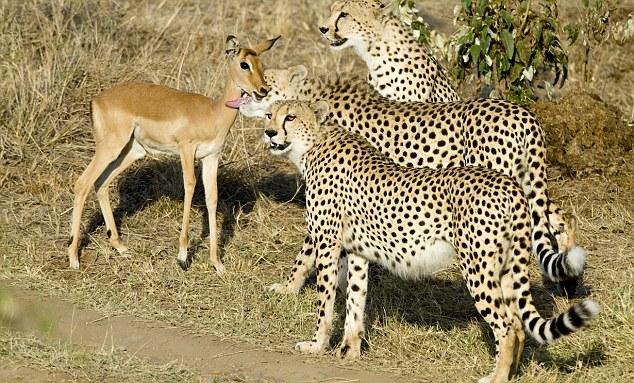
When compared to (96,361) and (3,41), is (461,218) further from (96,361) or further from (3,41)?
(3,41)

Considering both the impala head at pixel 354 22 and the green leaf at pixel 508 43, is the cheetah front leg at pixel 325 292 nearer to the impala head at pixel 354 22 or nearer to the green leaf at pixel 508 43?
the impala head at pixel 354 22

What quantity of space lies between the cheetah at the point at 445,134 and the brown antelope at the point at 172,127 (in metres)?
0.31

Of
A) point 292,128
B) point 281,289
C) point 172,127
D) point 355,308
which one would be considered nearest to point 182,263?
point 281,289

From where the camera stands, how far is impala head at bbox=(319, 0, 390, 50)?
23.5 feet

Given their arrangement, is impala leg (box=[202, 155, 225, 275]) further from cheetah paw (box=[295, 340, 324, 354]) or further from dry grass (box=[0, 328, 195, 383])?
→ dry grass (box=[0, 328, 195, 383])

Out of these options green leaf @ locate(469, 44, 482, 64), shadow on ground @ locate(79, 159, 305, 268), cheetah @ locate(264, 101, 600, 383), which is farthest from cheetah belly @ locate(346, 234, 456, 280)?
green leaf @ locate(469, 44, 482, 64)

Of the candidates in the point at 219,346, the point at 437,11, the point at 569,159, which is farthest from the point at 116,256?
the point at 437,11

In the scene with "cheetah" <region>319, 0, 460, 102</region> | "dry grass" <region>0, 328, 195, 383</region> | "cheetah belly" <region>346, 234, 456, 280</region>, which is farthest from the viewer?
"cheetah" <region>319, 0, 460, 102</region>

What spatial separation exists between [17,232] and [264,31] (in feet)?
13.9

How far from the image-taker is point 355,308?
18.7ft

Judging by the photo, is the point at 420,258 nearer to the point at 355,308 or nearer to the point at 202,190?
the point at 355,308

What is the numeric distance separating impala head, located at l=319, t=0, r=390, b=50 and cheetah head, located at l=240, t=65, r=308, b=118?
22.1 inches

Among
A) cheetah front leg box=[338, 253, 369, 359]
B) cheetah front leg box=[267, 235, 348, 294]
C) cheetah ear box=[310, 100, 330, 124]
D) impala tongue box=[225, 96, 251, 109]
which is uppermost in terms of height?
cheetah ear box=[310, 100, 330, 124]

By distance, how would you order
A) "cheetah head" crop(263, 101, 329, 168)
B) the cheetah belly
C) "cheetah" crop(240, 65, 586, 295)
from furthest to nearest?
"cheetah" crop(240, 65, 586, 295), "cheetah head" crop(263, 101, 329, 168), the cheetah belly
